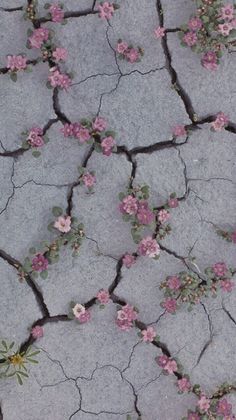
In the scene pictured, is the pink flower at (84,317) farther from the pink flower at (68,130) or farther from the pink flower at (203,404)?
the pink flower at (68,130)

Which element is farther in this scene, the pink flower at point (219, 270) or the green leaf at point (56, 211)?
the pink flower at point (219, 270)

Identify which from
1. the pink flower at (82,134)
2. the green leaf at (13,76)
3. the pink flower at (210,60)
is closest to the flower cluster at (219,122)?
the pink flower at (210,60)

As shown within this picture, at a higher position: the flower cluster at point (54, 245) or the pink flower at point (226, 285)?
the flower cluster at point (54, 245)

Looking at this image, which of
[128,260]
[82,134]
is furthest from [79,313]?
[82,134]

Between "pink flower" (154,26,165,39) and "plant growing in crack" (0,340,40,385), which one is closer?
"plant growing in crack" (0,340,40,385)

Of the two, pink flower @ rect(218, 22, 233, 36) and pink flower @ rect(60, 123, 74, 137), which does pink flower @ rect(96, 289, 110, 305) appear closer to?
pink flower @ rect(60, 123, 74, 137)

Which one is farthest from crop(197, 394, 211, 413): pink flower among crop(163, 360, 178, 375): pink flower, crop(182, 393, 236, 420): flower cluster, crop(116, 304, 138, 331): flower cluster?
crop(116, 304, 138, 331): flower cluster
